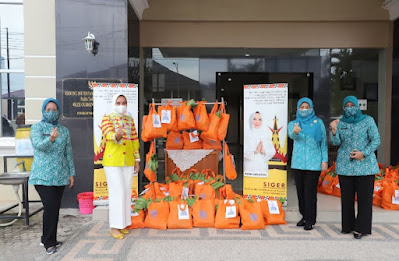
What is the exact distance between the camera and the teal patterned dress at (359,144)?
11.9 feet

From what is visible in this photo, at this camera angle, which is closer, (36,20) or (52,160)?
(52,160)

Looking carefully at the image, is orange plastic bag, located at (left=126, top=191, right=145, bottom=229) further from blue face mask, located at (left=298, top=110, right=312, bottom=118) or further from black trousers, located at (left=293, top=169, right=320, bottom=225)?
blue face mask, located at (left=298, top=110, right=312, bottom=118)

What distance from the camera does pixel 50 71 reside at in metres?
5.18

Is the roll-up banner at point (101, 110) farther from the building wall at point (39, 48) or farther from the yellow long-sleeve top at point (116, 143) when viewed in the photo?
the building wall at point (39, 48)

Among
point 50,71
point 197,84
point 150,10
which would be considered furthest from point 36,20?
point 197,84

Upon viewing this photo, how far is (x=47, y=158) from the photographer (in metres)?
3.38

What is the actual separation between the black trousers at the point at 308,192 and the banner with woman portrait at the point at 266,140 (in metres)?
0.40

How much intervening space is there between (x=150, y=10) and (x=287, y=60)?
9.91ft

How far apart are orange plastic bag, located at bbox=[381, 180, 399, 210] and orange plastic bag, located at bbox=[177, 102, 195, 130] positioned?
9.26ft

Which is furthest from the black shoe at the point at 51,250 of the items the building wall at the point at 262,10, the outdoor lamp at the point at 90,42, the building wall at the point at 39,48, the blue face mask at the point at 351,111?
the building wall at the point at 262,10

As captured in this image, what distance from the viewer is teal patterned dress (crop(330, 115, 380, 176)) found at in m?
3.64

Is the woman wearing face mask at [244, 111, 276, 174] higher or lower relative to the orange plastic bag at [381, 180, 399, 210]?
higher

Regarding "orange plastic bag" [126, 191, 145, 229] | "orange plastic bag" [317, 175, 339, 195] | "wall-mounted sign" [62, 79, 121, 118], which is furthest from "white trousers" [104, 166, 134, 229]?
"orange plastic bag" [317, 175, 339, 195]

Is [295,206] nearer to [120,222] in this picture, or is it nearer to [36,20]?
[120,222]
